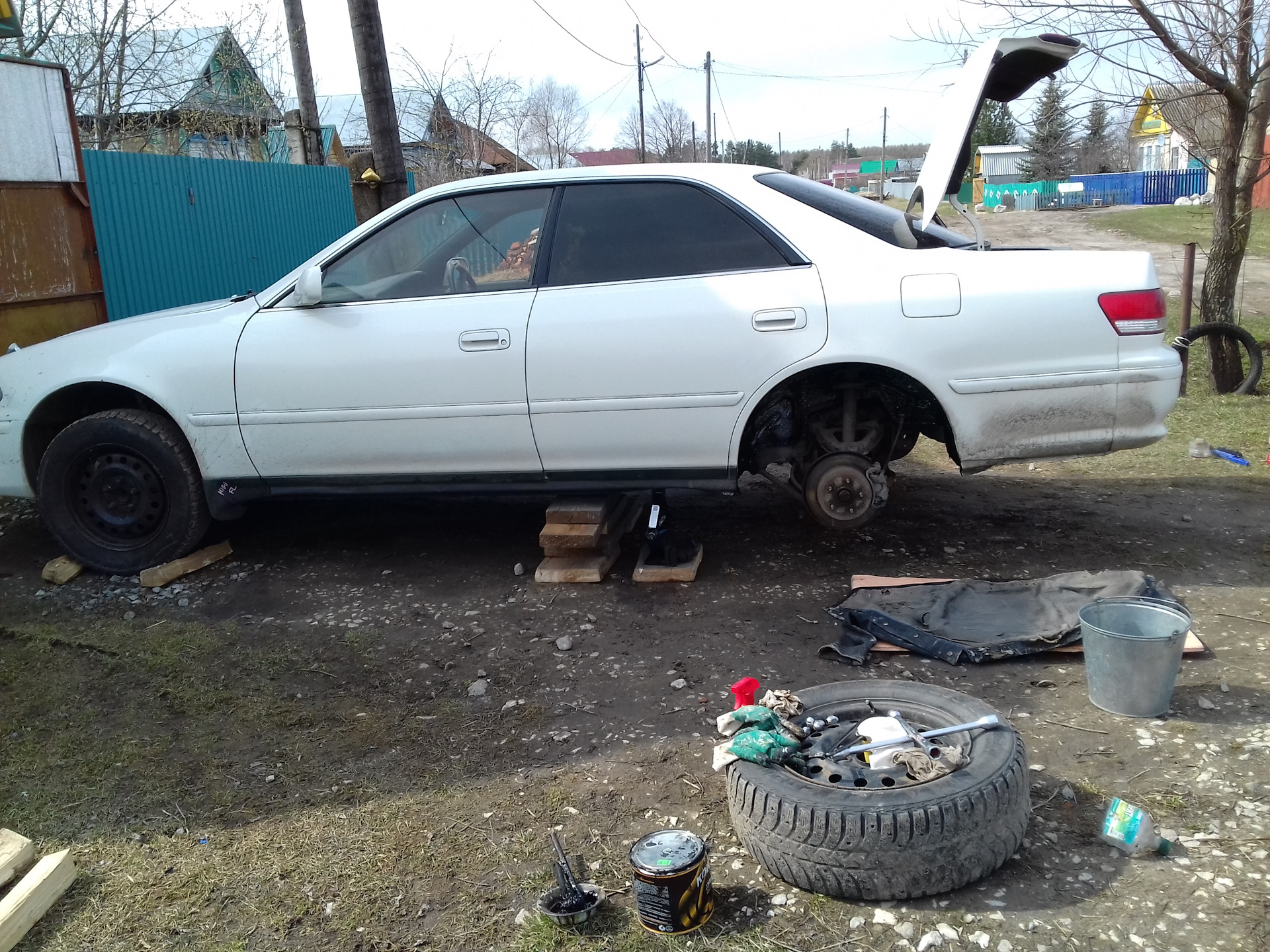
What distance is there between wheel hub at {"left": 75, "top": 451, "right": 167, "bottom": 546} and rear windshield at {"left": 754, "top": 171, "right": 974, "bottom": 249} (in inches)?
128

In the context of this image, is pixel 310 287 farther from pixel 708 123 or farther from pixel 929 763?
pixel 708 123

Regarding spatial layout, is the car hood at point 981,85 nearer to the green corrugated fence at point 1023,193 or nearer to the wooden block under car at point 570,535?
the wooden block under car at point 570,535

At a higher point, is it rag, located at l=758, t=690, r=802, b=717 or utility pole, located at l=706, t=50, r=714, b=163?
utility pole, located at l=706, t=50, r=714, b=163

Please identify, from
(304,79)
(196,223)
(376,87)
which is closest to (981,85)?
(376,87)

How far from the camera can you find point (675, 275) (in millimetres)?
4301

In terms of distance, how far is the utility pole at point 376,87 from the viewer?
7.25 m

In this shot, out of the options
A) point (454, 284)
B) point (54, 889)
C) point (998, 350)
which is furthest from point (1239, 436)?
point (54, 889)

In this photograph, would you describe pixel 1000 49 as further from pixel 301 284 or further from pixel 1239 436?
pixel 1239 436

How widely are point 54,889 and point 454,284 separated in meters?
2.83

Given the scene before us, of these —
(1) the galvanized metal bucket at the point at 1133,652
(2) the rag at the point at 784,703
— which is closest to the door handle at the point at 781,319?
(1) the galvanized metal bucket at the point at 1133,652

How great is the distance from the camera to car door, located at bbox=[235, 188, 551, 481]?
4.35 m

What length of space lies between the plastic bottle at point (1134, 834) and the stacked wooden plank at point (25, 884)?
2718mm

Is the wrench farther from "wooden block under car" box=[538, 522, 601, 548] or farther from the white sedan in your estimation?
"wooden block under car" box=[538, 522, 601, 548]

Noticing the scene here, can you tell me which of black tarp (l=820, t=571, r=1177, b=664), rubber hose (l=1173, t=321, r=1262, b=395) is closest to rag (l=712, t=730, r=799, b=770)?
black tarp (l=820, t=571, r=1177, b=664)
